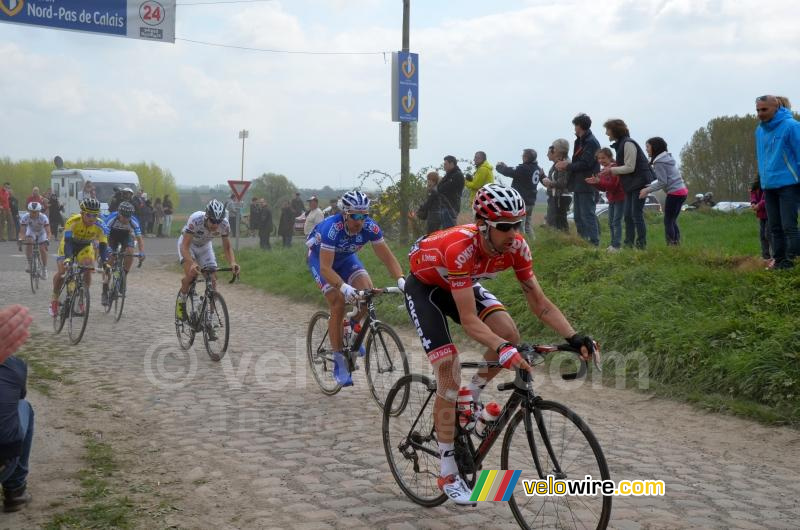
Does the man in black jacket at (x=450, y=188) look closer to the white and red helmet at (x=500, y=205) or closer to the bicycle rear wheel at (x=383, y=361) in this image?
the bicycle rear wheel at (x=383, y=361)

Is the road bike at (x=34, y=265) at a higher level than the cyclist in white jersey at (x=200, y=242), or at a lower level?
lower

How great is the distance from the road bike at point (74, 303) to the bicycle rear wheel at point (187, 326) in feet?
4.62

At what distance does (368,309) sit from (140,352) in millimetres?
4532

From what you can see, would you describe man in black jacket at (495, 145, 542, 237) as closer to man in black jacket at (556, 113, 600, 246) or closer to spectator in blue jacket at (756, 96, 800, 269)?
man in black jacket at (556, 113, 600, 246)

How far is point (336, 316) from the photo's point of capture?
27.8ft

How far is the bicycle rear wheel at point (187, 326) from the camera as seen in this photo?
11084 millimetres

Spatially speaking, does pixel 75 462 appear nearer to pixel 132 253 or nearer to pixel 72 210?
pixel 132 253

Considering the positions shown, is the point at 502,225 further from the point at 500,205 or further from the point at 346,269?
the point at 346,269

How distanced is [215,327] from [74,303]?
105 inches

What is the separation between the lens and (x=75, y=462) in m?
6.21

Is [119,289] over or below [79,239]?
below

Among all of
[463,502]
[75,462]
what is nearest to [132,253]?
[75,462]

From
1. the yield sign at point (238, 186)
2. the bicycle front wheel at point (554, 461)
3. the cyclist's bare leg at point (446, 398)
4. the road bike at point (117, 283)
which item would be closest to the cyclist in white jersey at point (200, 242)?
the road bike at point (117, 283)

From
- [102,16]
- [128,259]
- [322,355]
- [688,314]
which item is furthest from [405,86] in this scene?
[322,355]
